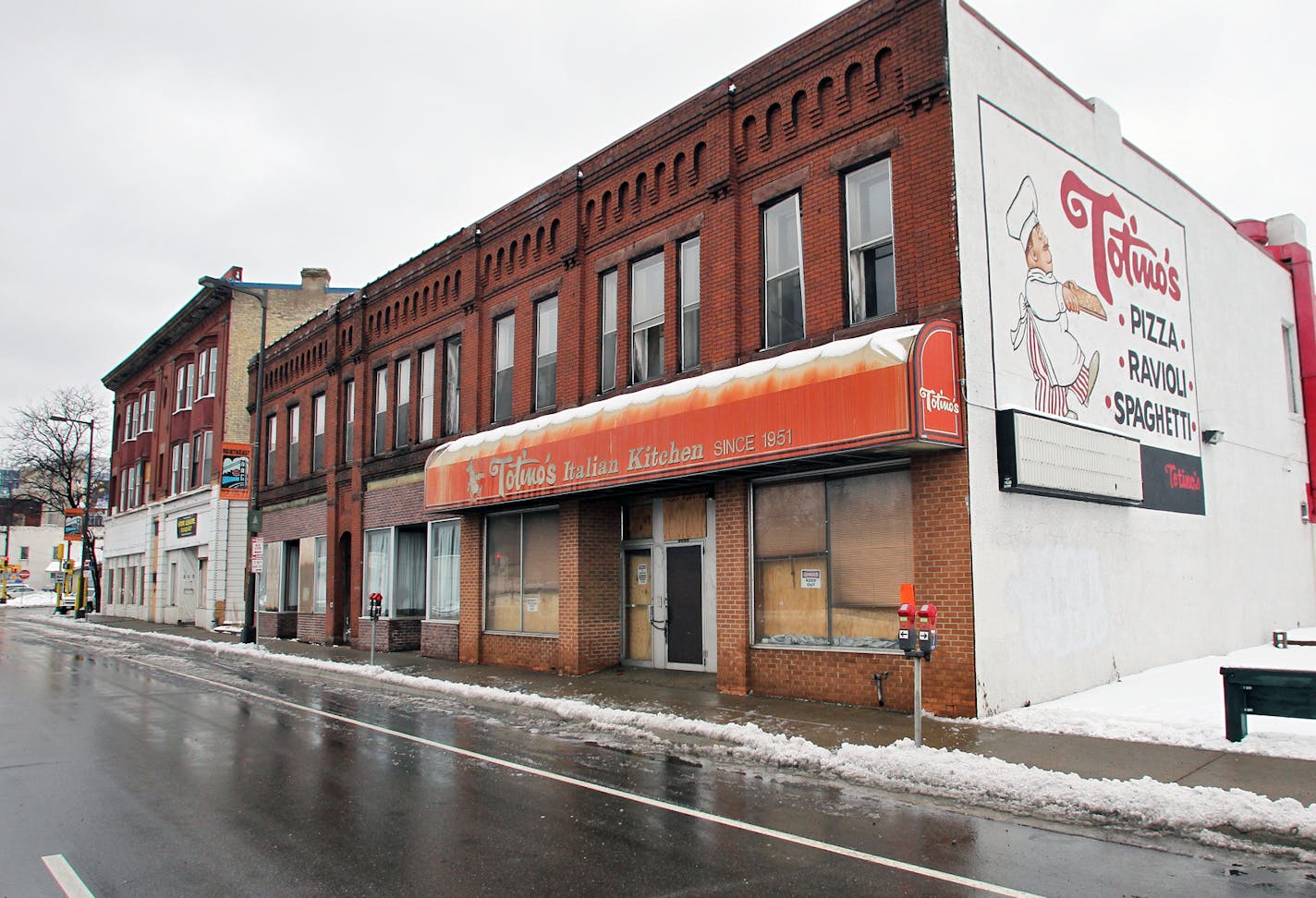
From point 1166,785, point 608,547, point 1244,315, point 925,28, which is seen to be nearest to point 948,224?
point 925,28

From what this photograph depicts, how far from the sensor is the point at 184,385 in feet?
137

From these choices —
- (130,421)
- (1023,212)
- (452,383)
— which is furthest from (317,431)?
(130,421)

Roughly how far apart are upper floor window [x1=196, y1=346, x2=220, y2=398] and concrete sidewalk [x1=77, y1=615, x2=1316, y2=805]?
25013 millimetres

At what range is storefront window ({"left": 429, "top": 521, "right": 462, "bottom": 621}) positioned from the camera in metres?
21.6

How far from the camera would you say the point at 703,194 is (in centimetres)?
1569

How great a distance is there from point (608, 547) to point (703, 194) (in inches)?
259

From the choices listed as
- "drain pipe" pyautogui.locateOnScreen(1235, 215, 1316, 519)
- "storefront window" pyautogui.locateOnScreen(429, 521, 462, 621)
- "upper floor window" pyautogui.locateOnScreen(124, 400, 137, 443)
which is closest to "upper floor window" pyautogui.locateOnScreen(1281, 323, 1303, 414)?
"drain pipe" pyautogui.locateOnScreen(1235, 215, 1316, 519)

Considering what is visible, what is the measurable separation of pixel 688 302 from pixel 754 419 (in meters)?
4.10

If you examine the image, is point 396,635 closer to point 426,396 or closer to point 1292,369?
point 426,396

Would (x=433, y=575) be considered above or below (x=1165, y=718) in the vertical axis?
above

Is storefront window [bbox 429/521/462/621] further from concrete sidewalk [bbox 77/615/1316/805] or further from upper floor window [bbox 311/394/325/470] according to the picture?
upper floor window [bbox 311/394/325/470]

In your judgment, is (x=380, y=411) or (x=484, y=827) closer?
(x=484, y=827)

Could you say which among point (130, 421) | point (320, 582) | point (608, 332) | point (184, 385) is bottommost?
point (320, 582)

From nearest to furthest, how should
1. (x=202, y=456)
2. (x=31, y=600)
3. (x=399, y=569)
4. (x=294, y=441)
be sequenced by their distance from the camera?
(x=399, y=569) → (x=294, y=441) → (x=202, y=456) → (x=31, y=600)
